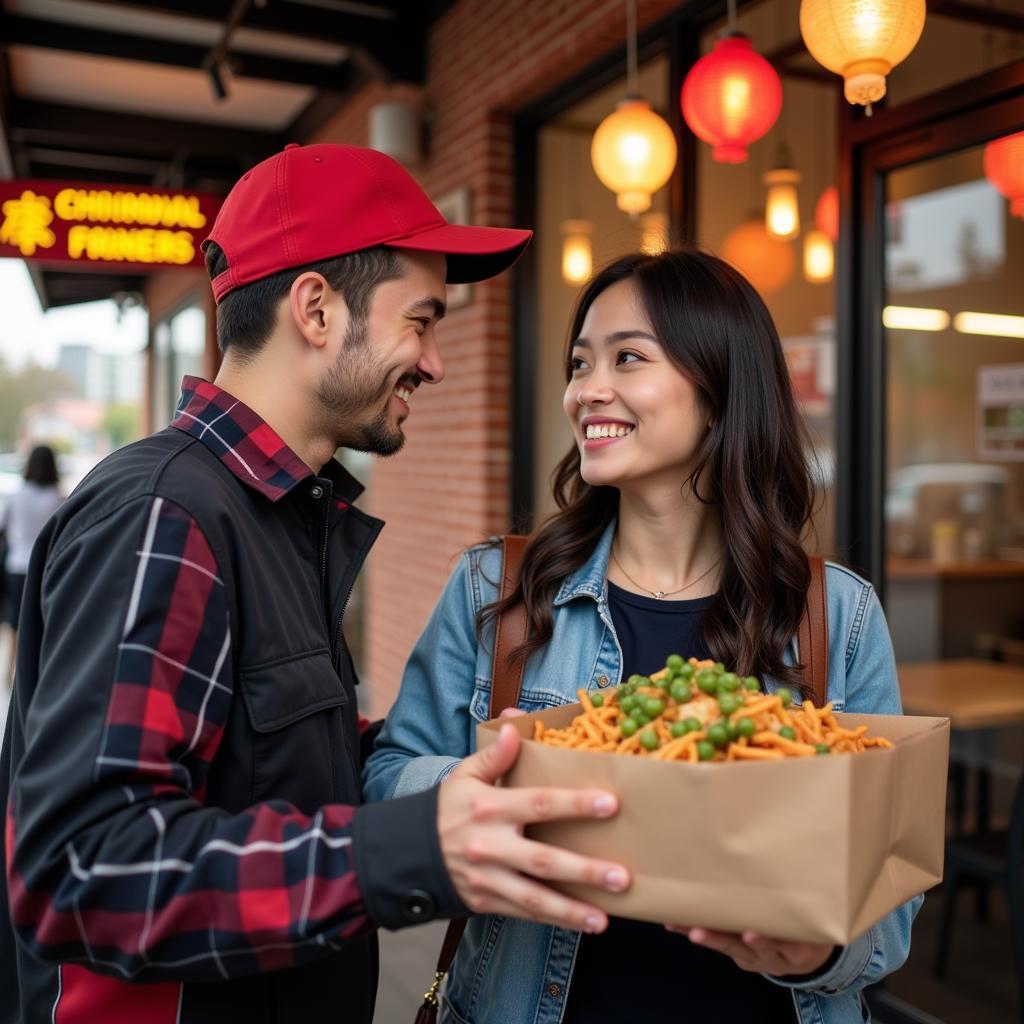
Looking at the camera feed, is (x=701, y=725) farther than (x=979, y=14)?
No

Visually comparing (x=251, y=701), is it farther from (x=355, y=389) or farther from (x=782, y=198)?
(x=782, y=198)

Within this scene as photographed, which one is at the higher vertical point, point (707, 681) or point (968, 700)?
point (707, 681)

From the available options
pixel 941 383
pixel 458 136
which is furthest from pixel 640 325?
pixel 458 136

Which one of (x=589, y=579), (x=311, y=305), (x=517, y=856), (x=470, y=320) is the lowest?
(x=517, y=856)

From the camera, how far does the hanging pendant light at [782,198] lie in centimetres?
521

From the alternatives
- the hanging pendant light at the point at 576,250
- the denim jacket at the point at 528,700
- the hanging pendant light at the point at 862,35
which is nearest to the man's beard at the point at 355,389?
the denim jacket at the point at 528,700

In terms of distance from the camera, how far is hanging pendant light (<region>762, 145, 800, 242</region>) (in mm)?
5215

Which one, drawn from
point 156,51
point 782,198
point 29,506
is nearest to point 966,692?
point 782,198

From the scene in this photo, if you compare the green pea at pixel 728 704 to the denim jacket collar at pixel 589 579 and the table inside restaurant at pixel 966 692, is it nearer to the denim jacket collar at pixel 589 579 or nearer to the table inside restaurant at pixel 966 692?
the denim jacket collar at pixel 589 579

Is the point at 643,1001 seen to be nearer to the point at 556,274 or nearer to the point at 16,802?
the point at 16,802

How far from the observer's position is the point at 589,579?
6.13 ft

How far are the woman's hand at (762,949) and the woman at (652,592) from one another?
30 centimetres

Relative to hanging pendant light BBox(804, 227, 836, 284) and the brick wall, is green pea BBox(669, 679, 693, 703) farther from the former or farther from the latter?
hanging pendant light BBox(804, 227, 836, 284)

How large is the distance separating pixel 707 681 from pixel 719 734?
0.39ft
